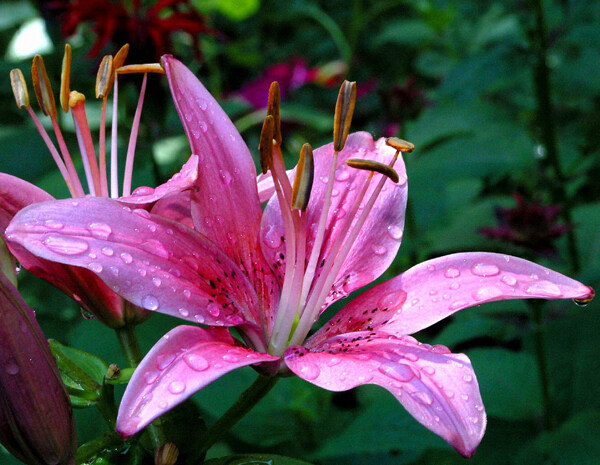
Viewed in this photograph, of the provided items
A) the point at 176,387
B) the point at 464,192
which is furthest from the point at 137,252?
the point at 464,192

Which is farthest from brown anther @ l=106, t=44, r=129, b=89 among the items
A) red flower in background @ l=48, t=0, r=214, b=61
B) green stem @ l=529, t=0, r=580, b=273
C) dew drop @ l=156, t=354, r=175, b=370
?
green stem @ l=529, t=0, r=580, b=273

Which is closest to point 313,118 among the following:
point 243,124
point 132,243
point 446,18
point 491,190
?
point 243,124

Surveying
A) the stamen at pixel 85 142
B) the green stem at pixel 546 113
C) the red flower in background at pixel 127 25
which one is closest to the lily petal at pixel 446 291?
the stamen at pixel 85 142

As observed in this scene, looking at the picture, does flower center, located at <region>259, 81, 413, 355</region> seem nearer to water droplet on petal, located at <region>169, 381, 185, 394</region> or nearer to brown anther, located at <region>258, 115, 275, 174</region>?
brown anther, located at <region>258, 115, 275, 174</region>

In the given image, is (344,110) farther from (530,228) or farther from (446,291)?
(530,228)

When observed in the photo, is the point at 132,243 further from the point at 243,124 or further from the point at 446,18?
the point at 446,18

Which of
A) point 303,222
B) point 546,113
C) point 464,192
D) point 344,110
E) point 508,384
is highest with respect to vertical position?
point 344,110
